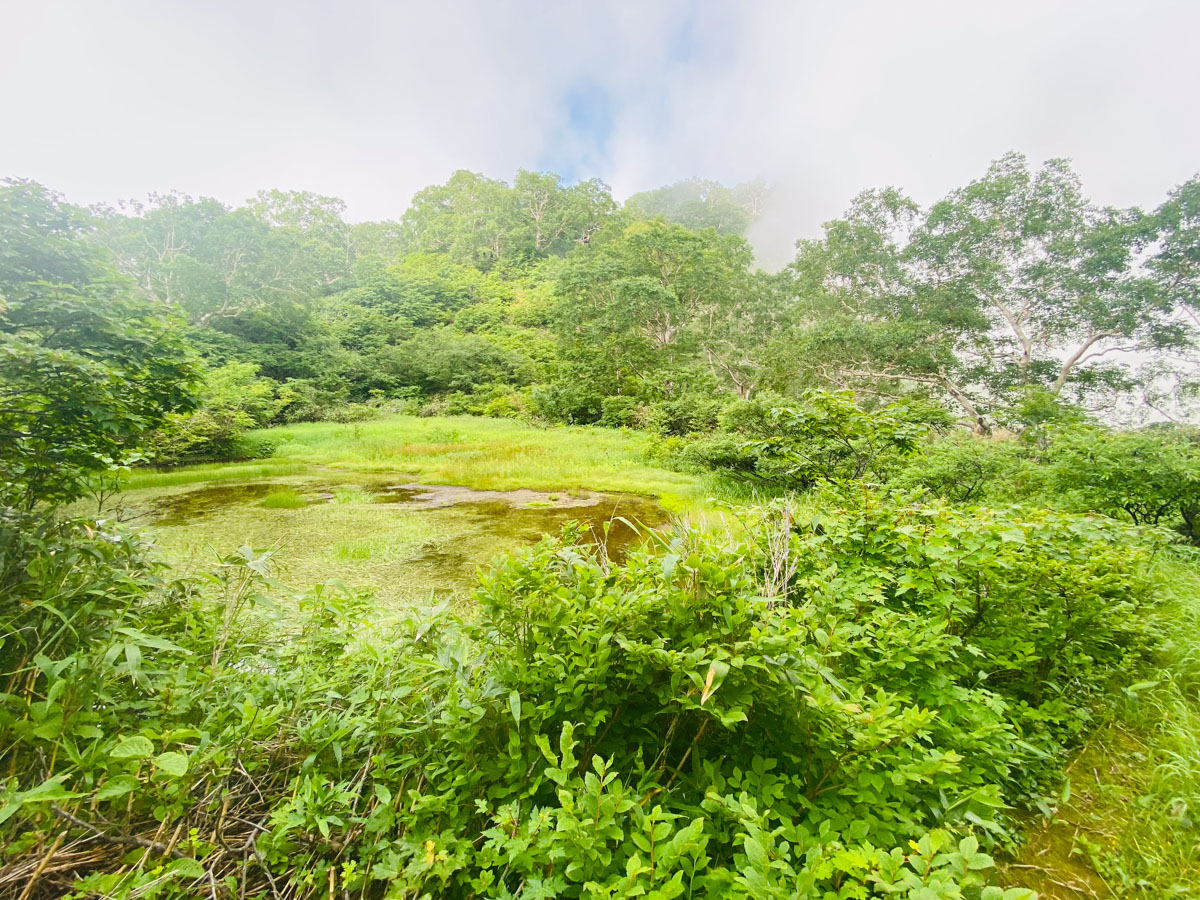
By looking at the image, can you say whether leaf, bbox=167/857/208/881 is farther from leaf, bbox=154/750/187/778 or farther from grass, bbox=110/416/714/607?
grass, bbox=110/416/714/607

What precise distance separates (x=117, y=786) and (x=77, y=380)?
199 cm

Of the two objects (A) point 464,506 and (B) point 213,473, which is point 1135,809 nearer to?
(A) point 464,506

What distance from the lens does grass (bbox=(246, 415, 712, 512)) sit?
9.57 metres

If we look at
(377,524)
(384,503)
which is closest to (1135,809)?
(377,524)

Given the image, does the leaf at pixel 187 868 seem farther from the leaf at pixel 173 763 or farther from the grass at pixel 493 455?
the grass at pixel 493 455

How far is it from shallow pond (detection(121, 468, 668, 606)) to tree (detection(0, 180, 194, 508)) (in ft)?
3.71

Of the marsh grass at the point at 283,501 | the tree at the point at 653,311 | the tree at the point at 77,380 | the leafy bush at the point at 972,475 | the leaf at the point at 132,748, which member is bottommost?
the marsh grass at the point at 283,501

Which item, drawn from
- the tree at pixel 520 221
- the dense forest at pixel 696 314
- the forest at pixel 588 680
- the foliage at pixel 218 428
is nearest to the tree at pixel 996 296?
the dense forest at pixel 696 314

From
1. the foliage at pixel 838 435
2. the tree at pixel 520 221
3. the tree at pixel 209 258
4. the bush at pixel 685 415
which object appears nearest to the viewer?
the foliage at pixel 838 435

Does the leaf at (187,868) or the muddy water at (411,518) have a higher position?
the leaf at (187,868)

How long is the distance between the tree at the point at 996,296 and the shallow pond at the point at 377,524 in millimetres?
11543

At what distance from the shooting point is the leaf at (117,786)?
1031 millimetres

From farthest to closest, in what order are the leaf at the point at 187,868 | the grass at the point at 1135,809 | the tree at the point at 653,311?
the tree at the point at 653,311
the grass at the point at 1135,809
the leaf at the point at 187,868

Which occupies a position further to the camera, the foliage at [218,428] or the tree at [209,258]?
the tree at [209,258]
